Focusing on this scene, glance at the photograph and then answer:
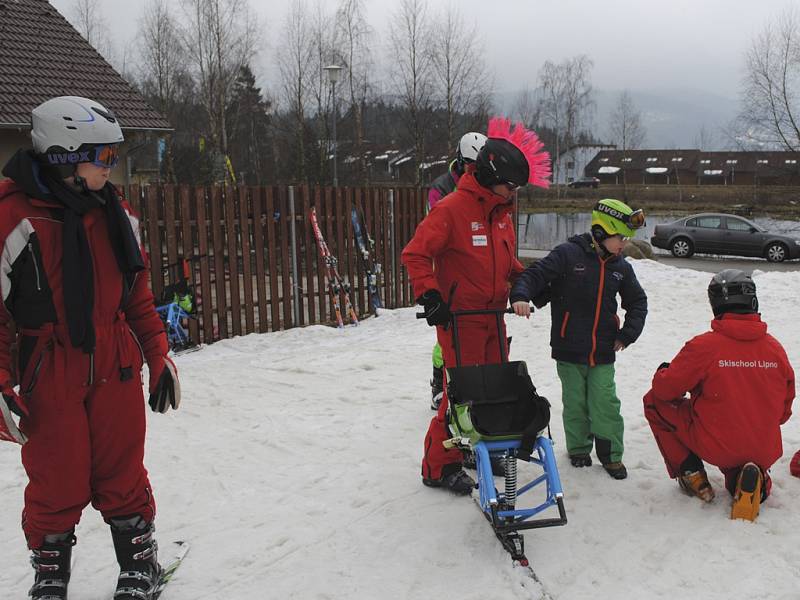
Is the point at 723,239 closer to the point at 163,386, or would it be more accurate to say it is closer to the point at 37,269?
the point at 163,386

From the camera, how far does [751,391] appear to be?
361cm

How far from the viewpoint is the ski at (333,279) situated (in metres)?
9.44

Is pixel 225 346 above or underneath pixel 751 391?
underneath

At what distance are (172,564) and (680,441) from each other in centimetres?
275

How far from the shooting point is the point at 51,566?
2.84 meters

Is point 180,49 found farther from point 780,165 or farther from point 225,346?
point 780,165

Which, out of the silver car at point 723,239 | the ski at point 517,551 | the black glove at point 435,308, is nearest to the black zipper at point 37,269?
the black glove at point 435,308

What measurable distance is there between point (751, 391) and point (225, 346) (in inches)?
248

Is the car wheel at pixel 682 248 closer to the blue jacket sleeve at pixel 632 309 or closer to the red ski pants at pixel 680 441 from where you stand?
the blue jacket sleeve at pixel 632 309

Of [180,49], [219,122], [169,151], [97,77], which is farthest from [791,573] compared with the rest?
[180,49]

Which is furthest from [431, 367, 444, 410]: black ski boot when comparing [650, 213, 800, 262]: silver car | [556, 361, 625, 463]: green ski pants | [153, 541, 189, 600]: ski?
[650, 213, 800, 262]: silver car

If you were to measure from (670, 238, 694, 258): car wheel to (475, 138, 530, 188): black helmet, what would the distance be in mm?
20685

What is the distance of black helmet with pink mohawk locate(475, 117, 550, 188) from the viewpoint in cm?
379

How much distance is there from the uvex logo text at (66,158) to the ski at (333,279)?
6.65 meters
